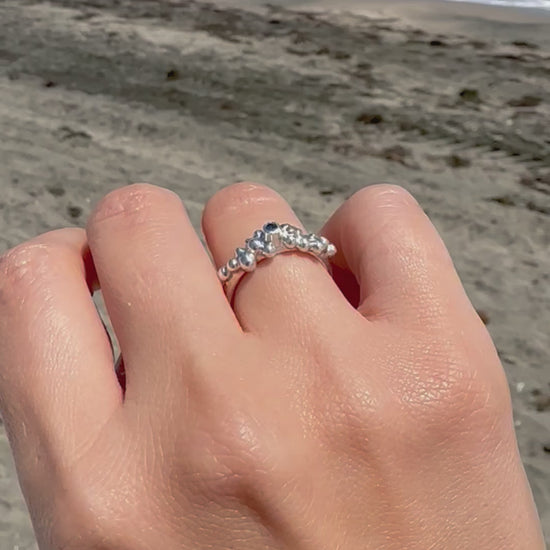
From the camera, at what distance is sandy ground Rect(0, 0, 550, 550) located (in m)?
1.17

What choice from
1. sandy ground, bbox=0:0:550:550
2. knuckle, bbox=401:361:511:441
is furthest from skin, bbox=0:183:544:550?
sandy ground, bbox=0:0:550:550

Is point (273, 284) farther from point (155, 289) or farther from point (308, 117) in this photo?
point (308, 117)

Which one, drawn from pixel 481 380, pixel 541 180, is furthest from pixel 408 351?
pixel 541 180

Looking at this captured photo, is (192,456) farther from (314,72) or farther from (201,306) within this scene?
(314,72)

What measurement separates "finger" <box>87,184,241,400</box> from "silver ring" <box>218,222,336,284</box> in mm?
14

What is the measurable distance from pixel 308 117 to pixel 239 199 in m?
0.81

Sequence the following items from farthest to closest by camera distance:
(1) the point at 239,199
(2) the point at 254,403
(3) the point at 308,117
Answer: (3) the point at 308,117, (1) the point at 239,199, (2) the point at 254,403

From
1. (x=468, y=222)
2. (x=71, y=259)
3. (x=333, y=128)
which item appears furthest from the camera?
(x=333, y=128)

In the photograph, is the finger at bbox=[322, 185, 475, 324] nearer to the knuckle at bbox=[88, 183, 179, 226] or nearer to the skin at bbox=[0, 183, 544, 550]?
the skin at bbox=[0, 183, 544, 550]

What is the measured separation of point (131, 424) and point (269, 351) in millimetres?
96

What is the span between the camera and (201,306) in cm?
48

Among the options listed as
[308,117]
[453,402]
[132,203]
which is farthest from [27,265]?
[308,117]

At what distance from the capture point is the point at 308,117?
53.0 inches

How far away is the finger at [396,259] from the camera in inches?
20.0
